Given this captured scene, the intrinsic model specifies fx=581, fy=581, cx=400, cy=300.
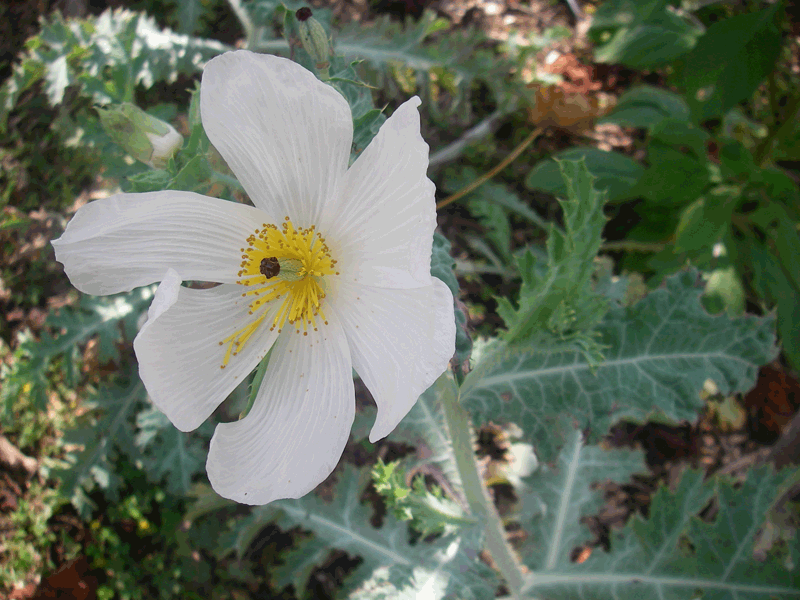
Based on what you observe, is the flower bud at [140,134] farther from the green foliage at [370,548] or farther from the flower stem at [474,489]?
the green foliage at [370,548]

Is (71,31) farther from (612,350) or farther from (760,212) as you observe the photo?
(760,212)

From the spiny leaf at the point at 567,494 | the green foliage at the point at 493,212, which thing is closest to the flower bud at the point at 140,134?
the spiny leaf at the point at 567,494

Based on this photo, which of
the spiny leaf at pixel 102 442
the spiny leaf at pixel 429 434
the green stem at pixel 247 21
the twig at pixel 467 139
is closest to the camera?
the spiny leaf at pixel 429 434

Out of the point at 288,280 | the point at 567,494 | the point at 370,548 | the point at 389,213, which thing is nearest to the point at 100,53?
the point at 288,280

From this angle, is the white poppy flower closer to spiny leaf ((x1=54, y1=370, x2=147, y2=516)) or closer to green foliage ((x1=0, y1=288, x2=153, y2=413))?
green foliage ((x1=0, y1=288, x2=153, y2=413))

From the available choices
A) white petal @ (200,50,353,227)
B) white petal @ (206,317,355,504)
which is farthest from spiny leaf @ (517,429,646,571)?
white petal @ (200,50,353,227)

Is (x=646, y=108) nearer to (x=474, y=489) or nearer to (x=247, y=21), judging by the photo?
(x=247, y=21)
